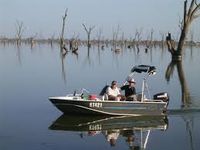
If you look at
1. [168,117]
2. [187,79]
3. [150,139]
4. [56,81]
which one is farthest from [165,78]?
[150,139]

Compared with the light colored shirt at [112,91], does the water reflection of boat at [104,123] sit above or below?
below

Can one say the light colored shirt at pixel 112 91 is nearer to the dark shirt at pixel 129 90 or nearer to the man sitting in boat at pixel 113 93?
the man sitting in boat at pixel 113 93

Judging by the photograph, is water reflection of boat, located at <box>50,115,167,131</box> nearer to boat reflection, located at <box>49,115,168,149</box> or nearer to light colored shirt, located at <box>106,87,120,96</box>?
boat reflection, located at <box>49,115,168,149</box>

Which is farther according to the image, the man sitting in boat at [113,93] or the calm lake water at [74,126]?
the man sitting in boat at [113,93]

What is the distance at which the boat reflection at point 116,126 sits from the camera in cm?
1531

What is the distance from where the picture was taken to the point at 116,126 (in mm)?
17469

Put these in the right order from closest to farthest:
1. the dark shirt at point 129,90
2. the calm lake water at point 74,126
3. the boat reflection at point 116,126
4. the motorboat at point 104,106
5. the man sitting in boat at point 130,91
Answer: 1. the calm lake water at point 74,126
2. the boat reflection at point 116,126
3. the motorboat at point 104,106
4. the man sitting in boat at point 130,91
5. the dark shirt at point 129,90

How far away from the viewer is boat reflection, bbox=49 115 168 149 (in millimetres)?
15313

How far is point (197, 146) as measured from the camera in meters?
14.4

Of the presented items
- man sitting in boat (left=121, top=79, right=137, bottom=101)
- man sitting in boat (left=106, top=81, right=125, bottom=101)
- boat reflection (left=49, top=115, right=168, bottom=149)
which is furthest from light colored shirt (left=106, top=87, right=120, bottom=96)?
boat reflection (left=49, top=115, right=168, bottom=149)

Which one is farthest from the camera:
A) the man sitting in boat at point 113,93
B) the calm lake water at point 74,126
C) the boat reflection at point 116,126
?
the man sitting in boat at point 113,93

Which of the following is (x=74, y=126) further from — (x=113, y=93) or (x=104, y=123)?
(x=113, y=93)

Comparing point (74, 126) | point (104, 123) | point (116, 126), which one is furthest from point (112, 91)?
point (74, 126)

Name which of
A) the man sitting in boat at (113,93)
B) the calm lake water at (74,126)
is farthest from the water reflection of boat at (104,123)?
the man sitting in boat at (113,93)
